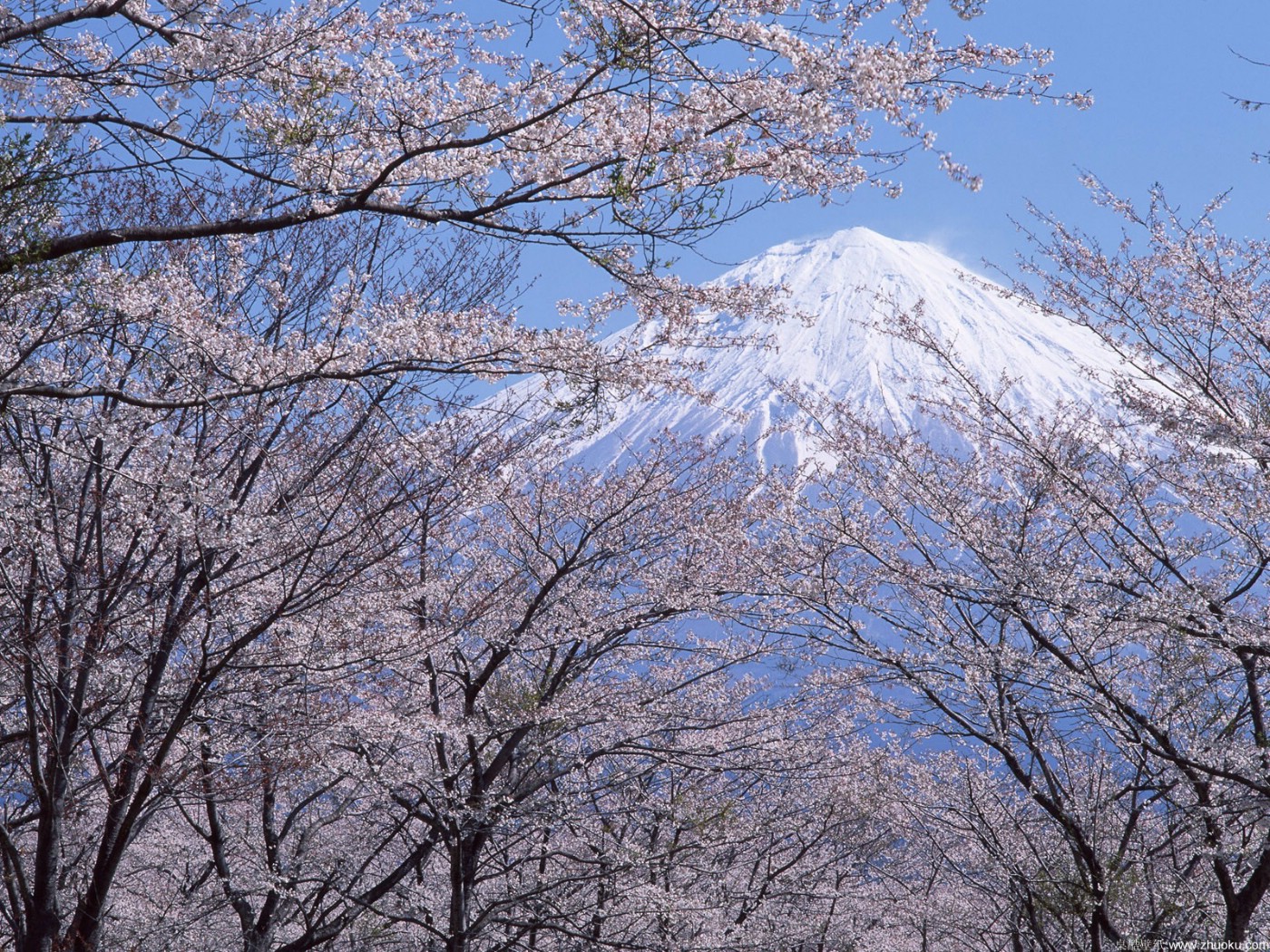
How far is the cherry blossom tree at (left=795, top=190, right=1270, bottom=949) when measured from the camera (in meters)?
3.93

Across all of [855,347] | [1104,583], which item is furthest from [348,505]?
[855,347]

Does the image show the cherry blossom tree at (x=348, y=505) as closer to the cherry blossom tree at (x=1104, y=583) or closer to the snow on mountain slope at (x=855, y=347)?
the cherry blossom tree at (x=1104, y=583)

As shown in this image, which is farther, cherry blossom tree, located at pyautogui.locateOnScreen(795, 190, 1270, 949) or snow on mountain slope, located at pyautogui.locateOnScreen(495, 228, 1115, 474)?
snow on mountain slope, located at pyautogui.locateOnScreen(495, 228, 1115, 474)

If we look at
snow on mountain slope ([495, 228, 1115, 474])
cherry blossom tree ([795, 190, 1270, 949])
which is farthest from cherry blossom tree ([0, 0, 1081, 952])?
snow on mountain slope ([495, 228, 1115, 474])

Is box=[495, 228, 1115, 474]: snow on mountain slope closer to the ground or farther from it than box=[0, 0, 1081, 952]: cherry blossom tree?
farther from it

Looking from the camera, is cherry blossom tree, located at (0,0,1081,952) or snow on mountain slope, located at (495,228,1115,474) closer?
cherry blossom tree, located at (0,0,1081,952)

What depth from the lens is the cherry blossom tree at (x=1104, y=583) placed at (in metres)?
3.93

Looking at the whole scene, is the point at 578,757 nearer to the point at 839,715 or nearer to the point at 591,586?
the point at 591,586

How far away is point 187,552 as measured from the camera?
4.98 meters

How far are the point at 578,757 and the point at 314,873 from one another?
99.1 inches

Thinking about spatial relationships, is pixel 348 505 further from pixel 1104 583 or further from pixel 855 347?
pixel 855 347

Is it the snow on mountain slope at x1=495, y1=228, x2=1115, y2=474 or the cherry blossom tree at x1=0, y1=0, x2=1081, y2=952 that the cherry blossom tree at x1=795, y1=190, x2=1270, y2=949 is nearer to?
the cherry blossom tree at x1=0, y1=0, x2=1081, y2=952

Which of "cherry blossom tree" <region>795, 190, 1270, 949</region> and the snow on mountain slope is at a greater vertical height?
the snow on mountain slope

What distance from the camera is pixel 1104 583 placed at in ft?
13.9
